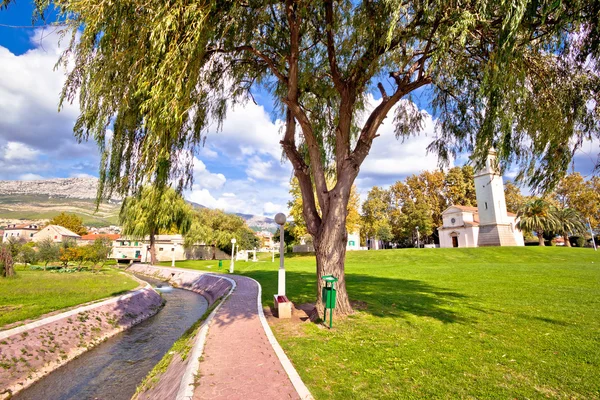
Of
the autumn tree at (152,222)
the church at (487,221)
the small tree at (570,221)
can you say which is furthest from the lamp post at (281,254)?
the small tree at (570,221)

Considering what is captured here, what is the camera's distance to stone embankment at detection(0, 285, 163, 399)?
20.6 feet

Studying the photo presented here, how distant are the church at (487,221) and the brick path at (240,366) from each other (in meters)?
39.8

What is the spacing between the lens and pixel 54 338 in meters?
7.86

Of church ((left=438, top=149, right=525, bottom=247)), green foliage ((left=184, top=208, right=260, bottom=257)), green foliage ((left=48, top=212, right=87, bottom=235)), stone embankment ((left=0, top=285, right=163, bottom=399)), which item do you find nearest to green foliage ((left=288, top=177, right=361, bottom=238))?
green foliage ((left=184, top=208, right=260, bottom=257))

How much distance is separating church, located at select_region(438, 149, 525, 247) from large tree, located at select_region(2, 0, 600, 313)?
118 ft

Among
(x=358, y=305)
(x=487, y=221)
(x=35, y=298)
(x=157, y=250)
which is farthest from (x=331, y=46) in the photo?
(x=157, y=250)

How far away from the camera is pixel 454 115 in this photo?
9016 millimetres

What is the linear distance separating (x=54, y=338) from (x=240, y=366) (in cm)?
604

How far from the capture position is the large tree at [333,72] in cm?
531

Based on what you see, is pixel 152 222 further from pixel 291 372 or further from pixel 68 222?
pixel 68 222

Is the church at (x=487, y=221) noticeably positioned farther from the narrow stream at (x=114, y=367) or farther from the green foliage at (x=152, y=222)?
the narrow stream at (x=114, y=367)

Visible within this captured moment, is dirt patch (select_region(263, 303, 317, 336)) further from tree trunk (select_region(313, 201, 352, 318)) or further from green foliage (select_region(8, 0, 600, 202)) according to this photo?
green foliage (select_region(8, 0, 600, 202))

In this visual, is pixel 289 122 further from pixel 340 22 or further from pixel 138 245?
pixel 138 245

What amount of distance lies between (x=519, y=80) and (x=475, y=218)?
46.0 metres
